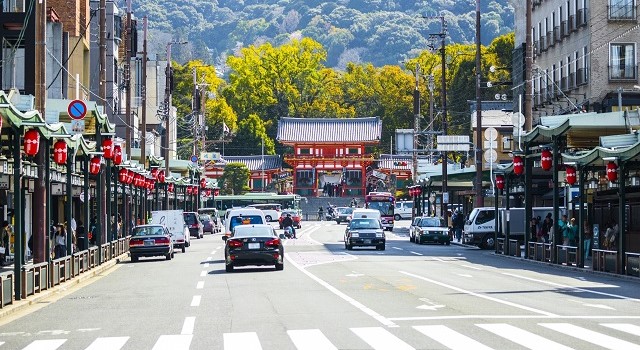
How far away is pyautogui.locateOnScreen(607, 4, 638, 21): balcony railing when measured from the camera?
64.6 metres

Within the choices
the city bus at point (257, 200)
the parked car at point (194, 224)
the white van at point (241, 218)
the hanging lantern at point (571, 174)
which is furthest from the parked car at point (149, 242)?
the city bus at point (257, 200)

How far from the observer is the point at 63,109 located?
4809 cm

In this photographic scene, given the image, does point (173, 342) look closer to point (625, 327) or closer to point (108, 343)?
point (108, 343)

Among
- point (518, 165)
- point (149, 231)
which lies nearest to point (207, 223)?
point (149, 231)

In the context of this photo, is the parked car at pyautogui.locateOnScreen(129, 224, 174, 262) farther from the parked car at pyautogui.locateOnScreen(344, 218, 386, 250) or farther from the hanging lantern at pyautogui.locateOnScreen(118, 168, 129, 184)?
the parked car at pyautogui.locateOnScreen(344, 218, 386, 250)

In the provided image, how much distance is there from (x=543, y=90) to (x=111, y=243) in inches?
1432

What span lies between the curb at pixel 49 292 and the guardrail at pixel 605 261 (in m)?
16.8

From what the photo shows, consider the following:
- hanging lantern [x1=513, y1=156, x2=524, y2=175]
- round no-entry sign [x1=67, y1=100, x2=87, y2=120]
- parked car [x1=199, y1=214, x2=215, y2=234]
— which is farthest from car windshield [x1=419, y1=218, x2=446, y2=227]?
round no-entry sign [x1=67, y1=100, x2=87, y2=120]

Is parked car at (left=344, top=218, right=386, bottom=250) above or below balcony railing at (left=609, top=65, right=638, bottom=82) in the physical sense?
below

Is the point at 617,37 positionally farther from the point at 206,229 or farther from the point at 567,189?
the point at 206,229

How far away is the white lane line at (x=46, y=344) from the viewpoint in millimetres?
17906

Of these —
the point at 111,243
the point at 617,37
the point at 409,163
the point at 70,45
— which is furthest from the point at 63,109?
the point at 409,163

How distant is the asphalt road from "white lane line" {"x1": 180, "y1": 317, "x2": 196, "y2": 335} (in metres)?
0.02

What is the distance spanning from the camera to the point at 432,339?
1752 cm
